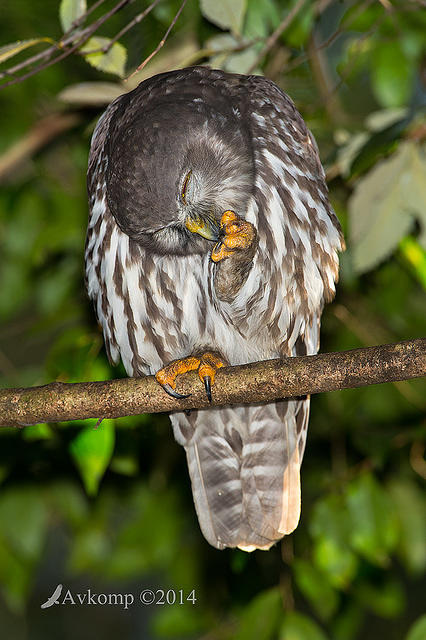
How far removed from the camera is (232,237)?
2561 millimetres

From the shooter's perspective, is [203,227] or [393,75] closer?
[203,227]

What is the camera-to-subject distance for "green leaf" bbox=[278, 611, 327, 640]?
332 centimetres

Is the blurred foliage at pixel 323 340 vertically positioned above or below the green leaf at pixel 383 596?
above

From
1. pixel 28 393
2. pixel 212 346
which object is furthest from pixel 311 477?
pixel 28 393

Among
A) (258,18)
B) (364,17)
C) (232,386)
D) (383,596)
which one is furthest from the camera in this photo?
(383,596)

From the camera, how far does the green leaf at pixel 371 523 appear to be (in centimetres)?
338

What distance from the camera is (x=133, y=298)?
3076 mm

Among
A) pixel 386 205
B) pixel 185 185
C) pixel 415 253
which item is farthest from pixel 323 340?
pixel 185 185

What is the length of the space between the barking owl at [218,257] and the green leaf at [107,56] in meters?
0.17

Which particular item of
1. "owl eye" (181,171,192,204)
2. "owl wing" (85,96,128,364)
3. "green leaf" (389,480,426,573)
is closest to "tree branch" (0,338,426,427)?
"owl eye" (181,171,192,204)

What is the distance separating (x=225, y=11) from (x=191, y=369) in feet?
4.20

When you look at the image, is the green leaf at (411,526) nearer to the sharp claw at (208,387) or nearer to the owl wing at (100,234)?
the owl wing at (100,234)

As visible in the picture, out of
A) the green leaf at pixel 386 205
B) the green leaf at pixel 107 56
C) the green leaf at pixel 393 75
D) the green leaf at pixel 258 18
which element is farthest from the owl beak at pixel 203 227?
the green leaf at pixel 393 75

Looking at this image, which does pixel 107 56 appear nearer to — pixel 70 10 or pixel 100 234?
pixel 70 10
